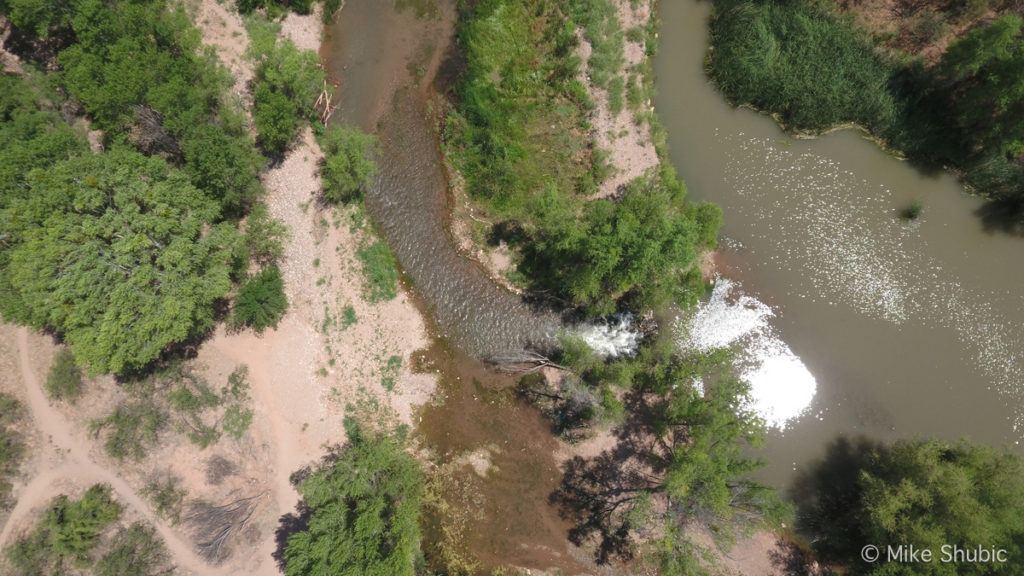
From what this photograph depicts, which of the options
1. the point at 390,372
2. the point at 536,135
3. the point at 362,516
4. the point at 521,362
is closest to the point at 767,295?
the point at 521,362

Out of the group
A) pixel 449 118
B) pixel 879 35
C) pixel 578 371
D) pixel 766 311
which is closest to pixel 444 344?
pixel 578 371

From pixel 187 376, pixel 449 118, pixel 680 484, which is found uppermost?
pixel 449 118

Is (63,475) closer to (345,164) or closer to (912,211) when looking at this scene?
(345,164)

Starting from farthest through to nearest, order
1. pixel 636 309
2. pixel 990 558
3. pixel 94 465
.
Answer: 1. pixel 636 309
2. pixel 94 465
3. pixel 990 558

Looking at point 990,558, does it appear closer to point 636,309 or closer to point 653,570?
point 653,570

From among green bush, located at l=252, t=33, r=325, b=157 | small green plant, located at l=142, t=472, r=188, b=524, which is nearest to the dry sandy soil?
small green plant, located at l=142, t=472, r=188, b=524

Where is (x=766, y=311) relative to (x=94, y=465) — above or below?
above
